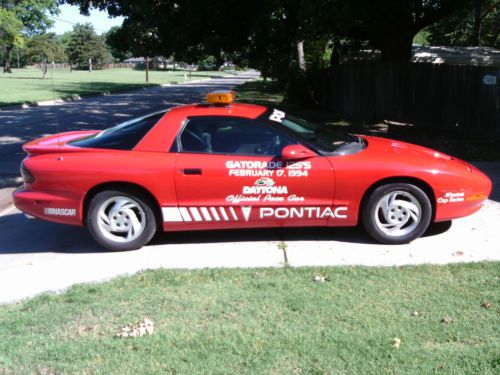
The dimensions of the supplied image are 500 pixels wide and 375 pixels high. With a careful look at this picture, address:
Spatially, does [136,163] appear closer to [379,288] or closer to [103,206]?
[103,206]

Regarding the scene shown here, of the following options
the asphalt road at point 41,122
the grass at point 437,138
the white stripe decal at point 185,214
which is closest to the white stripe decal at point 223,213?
the white stripe decal at point 185,214

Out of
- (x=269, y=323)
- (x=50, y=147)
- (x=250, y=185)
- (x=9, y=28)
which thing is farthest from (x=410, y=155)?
(x=9, y=28)

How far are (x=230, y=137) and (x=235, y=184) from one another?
0.51m

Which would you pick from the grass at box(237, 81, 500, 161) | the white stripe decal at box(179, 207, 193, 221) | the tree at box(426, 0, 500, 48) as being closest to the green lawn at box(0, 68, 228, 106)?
the white stripe decal at box(179, 207, 193, 221)

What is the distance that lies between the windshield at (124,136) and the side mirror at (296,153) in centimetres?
142

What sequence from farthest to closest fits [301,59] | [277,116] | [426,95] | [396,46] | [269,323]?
[301,59]
[396,46]
[426,95]
[277,116]
[269,323]

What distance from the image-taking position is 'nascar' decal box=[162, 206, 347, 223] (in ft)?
18.1

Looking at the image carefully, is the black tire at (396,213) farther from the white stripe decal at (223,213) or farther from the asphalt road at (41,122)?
the asphalt road at (41,122)

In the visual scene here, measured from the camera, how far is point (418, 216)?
18.3 feet

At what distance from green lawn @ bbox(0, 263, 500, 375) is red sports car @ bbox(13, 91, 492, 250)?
80cm

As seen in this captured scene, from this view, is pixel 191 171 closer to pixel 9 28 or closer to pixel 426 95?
pixel 426 95

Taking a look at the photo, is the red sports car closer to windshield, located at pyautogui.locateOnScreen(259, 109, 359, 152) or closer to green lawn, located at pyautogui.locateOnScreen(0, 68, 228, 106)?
windshield, located at pyautogui.locateOnScreen(259, 109, 359, 152)

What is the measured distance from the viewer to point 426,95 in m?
15.1

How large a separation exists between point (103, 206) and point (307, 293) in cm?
234
